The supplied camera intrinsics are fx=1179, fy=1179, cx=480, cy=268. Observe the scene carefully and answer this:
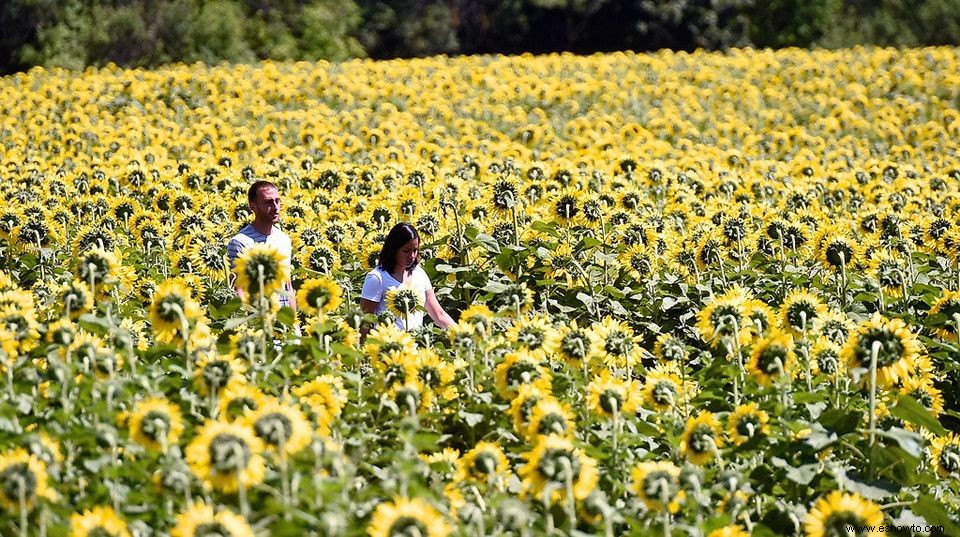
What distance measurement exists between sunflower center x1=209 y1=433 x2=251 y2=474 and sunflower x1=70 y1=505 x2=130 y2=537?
28cm

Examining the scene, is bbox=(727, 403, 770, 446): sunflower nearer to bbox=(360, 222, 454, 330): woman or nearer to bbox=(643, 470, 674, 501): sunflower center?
bbox=(643, 470, 674, 501): sunflower center

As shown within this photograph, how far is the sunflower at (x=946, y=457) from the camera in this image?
4.46 m

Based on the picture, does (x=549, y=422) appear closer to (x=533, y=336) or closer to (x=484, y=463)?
(x=484, y=463)

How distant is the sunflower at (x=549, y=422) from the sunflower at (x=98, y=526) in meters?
1.31

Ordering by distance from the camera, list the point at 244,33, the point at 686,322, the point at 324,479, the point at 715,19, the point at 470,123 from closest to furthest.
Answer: the point at 324,479
the point at 686,322
the point at 470,123
the point at 244,33
the point at 715,19

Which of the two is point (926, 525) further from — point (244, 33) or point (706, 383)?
point (244, 33)

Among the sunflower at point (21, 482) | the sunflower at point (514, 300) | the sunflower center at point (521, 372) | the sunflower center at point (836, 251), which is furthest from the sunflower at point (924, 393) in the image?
the sunflower at point (21, 482)

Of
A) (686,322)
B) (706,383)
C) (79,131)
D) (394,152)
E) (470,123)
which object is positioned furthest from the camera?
(470,123)

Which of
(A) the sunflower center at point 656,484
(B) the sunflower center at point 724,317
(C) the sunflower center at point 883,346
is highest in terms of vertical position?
(B) the sunflower center at point 724,317

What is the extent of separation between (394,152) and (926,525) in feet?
28.4

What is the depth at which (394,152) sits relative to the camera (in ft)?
39.7

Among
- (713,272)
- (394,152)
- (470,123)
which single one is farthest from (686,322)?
(470,123)

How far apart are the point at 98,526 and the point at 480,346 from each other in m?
1.87

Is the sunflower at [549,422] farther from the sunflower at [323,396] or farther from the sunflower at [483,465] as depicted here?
the sunflower at [323,396]
